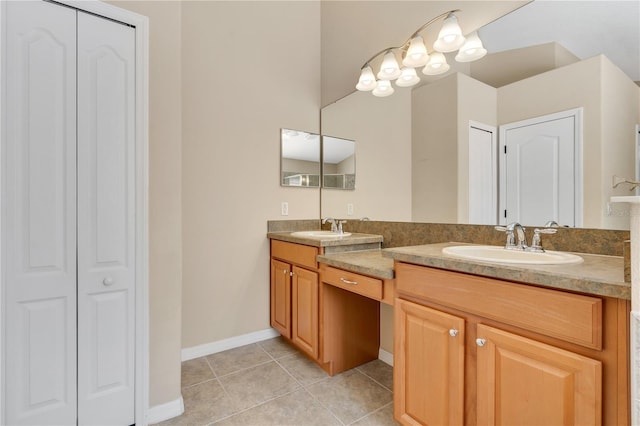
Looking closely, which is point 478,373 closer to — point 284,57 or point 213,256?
point 213,256

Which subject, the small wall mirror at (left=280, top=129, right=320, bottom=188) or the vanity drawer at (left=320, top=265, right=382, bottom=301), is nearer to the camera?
the vanity drawer at (left=320, top=265, right=382, bottom=301)

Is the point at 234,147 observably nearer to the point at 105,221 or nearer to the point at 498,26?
the point at 105,221

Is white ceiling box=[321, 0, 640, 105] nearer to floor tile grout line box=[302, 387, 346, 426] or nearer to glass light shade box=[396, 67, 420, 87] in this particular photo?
glass light shade box=[396, 67, 420, 87]

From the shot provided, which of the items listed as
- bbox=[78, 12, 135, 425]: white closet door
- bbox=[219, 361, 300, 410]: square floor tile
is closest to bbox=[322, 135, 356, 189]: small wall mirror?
bbox=[219, 361, 300, 410]: square floor tile

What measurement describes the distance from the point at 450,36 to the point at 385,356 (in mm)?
2063

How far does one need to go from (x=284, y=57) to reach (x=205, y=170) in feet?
4.04

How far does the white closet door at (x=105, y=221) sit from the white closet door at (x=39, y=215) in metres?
0.04

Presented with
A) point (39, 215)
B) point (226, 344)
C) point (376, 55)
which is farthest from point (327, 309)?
point (376, 55)

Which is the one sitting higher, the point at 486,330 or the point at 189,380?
the point at 486,330

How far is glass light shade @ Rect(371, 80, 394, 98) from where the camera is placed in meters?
2.18

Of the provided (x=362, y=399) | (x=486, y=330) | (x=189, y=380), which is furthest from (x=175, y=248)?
(x=486, y=330)

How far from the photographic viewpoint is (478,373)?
111 cm

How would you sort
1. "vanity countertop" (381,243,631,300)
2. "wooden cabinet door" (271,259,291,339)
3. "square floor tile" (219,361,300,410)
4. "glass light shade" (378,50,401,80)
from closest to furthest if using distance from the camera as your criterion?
"vanity countertop" (381,243,631,300) < "square floor tile" (219,361,300,410) < "glass light shade" (378,50,401,80) < "wooden cabinet door" (271,259,291,339)

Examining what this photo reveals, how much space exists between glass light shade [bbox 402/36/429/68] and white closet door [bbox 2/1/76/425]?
171 cm
